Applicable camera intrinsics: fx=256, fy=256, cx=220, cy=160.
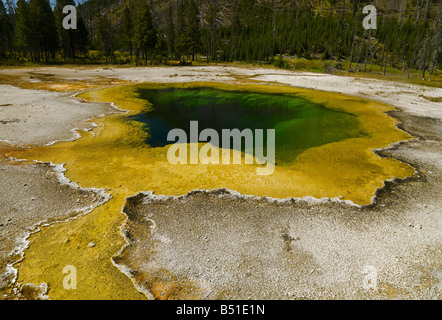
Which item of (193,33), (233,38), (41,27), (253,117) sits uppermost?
(233,38)

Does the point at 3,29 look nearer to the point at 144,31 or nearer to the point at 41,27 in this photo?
the point at 41,27

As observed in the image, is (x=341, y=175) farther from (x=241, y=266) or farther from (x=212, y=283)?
(x=212, y=283)

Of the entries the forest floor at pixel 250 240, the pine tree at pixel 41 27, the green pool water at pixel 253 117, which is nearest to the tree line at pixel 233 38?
the pine tree at pixel 41 27

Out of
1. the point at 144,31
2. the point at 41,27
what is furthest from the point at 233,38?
the point at 41,27

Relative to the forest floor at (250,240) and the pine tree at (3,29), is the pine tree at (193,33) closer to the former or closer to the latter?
the pine tree at (3,29)

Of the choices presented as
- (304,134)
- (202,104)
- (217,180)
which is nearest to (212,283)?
(217,180)

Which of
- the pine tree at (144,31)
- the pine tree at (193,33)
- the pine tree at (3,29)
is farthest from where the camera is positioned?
the pine tree at (193,33)
